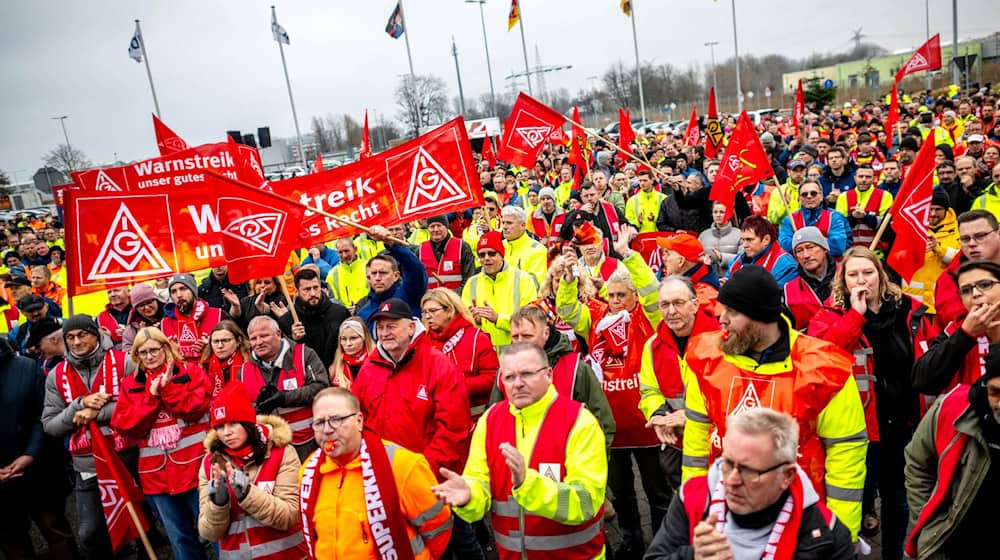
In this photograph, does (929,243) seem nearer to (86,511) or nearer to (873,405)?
(873,405)

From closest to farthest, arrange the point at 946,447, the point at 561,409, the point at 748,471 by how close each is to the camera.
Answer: the point at 748,471 < the point at 946,447 < the point at 561,409

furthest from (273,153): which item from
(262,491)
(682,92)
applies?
(262,491)

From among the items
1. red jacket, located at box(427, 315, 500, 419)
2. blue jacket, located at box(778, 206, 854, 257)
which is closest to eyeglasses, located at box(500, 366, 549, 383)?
red jacket, located at box(427, 315, 500, 419)

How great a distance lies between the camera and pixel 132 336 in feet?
22.5

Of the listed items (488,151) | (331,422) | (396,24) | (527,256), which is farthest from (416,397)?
(396,24)

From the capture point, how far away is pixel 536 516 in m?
3.41

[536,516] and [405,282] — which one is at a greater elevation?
[405,282]

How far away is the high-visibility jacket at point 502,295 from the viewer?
6048mm

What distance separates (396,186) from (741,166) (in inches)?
164

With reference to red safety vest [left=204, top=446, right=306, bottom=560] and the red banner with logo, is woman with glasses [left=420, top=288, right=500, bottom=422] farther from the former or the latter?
red safety vest [left=204, top=446, right=306, bottom=560]

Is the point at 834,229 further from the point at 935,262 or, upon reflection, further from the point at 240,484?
the point at 240,484

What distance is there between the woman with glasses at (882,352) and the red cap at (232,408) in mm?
3340

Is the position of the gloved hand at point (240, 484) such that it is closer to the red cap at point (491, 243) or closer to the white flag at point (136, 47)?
the red cap at point (491, 243)

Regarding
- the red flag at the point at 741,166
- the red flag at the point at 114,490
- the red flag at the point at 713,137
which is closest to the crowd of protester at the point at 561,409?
the red flag at the point at 114,490
